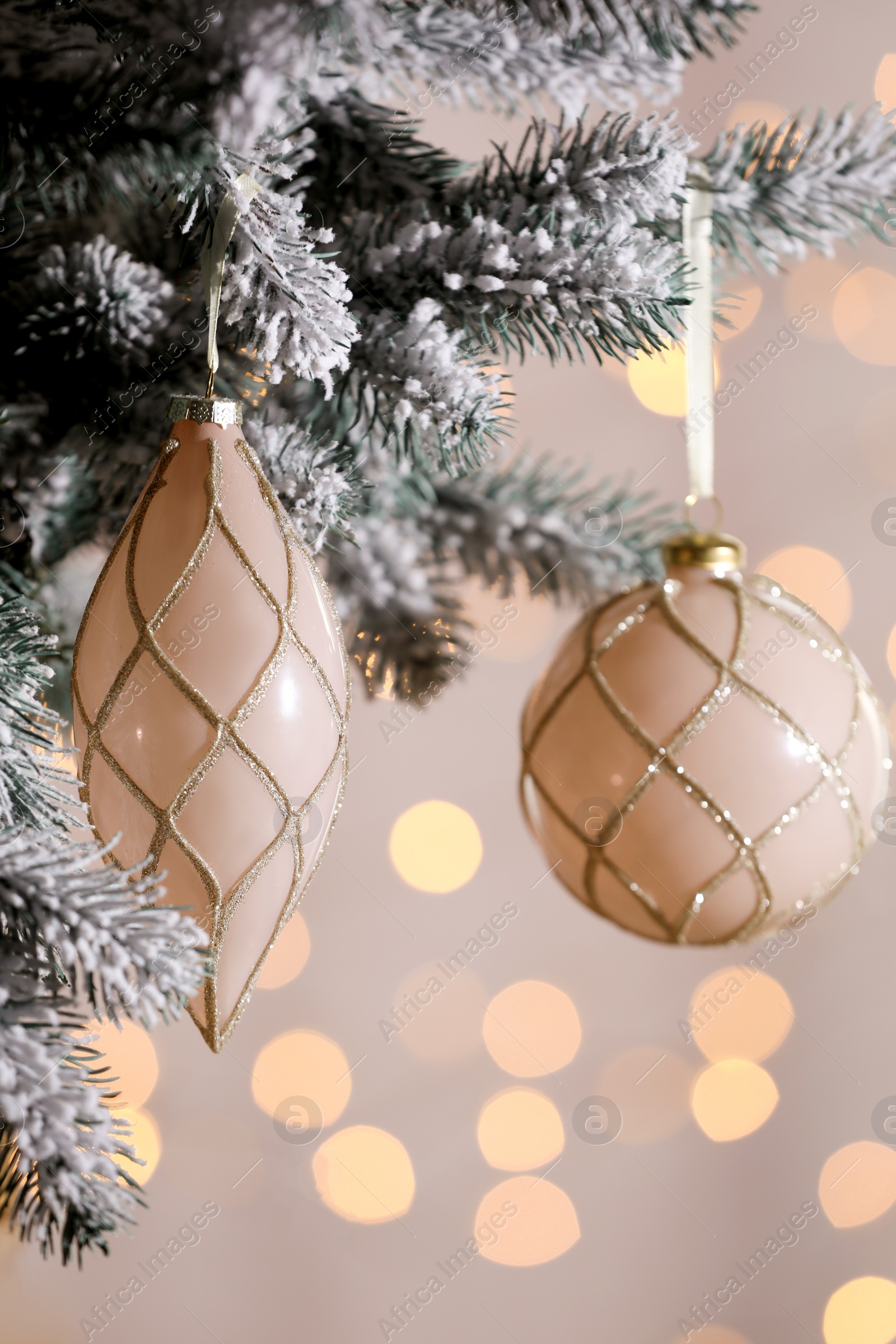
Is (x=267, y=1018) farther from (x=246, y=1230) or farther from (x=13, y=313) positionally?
(x=13, y=313)

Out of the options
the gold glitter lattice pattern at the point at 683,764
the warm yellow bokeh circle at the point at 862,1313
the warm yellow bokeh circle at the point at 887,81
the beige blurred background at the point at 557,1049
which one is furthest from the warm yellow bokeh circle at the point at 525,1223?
the warm yellow bokeh circle at the point at 887,81

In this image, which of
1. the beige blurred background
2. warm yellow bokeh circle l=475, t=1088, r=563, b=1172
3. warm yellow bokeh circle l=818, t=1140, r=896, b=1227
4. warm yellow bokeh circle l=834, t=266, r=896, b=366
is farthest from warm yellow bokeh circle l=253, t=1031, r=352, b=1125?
warm yellow bokeh circle l=834, t=266, r=896, b=366

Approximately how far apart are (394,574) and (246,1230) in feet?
2.32

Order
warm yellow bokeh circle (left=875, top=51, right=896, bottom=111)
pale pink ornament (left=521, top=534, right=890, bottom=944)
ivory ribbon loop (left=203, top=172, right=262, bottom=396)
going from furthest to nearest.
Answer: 1. warm yellow bokeh circle (left=875, top=51, right=896, bottom=111)
2. pale pink ornament (left=521, top=534, right=890, bottom=944)
3. ivory ribbon loop (left=203, top=172, right=262, bottom=396)

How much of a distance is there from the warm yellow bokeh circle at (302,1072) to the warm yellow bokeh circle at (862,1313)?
50cm

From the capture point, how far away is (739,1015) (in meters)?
0.94

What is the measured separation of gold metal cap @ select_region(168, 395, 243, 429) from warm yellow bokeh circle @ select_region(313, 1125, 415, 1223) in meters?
0.78

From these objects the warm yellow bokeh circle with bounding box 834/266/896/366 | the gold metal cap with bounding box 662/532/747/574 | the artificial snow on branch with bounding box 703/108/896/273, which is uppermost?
the warm yellow bokeh circle with bounding box 834/266/896/366

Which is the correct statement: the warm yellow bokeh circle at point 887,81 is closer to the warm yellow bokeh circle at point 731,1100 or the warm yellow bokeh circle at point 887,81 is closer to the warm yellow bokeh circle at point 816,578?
the warm yellow bokeh circle at point 816,578

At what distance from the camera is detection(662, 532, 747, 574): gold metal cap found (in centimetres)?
47

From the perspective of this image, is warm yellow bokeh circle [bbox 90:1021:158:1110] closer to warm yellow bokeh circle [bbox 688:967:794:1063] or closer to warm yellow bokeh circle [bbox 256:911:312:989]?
warm yellow bokeh circle [bbox 256:911:312:989]

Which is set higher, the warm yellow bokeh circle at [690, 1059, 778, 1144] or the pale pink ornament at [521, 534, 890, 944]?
the pale pink ornament at [521, 534, 890, 944]

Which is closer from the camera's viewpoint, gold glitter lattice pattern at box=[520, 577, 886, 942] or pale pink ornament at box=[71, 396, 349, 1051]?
pale pink ornament at box=[71, 396, 349, 1051]

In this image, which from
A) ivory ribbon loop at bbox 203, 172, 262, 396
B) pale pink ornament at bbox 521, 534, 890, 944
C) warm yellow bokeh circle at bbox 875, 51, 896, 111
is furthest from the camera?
warm yellow bokeh circle at bbox 875, 51, 896, 111
